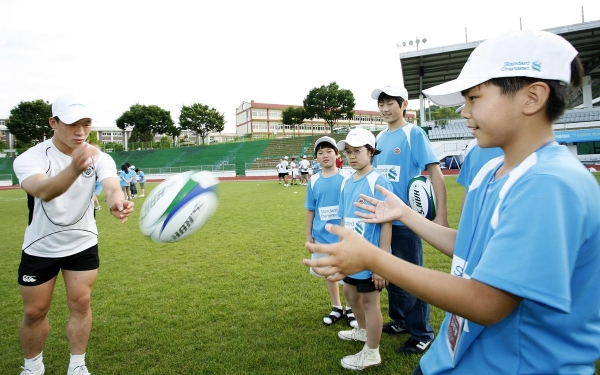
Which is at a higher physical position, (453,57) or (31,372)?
(453,57)

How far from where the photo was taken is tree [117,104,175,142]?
6719cm

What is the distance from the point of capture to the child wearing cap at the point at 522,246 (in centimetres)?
102

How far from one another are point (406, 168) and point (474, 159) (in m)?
0.83

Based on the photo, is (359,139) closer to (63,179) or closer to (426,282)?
(426,282)

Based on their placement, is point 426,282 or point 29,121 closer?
point 426,282

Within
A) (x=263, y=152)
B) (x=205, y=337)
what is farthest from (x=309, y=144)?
(x=205, y=337)

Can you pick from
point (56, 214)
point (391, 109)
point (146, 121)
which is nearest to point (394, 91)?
point (391, 109)

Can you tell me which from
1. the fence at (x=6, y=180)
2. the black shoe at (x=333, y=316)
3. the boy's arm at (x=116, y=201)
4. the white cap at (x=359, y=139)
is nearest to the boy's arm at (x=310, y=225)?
the black shoe at (x=333, y=316)

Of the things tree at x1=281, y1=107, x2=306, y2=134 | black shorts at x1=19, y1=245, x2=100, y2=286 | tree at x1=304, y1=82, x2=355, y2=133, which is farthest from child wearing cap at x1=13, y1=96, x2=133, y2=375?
tree at x1=281, y1=107, x2=306, y2=134

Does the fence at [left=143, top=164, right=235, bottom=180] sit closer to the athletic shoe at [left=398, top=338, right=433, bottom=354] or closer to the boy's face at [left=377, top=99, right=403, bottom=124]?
the boy's face at [left=377, top=99, right=403, bottom=124]

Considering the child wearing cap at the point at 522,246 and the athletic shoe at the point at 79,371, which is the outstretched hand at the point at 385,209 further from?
A: the athletic shoe at the point at 79,371

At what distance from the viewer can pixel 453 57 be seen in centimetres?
3312

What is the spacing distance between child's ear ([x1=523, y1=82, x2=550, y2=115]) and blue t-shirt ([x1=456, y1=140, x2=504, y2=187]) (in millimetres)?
1517

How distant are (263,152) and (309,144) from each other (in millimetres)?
6326
